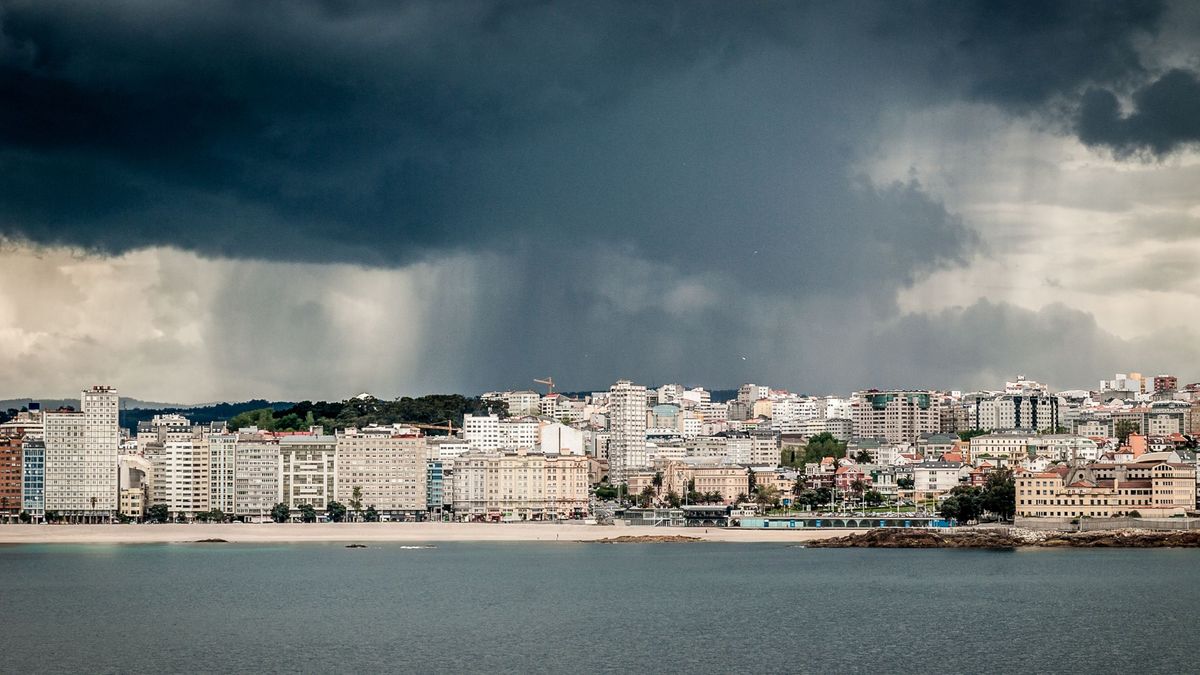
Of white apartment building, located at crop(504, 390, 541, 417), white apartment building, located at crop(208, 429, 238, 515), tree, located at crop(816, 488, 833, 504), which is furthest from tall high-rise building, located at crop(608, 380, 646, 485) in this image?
white apartment building, located at crop(504, 390, 541, 417)

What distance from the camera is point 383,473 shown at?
11281cm

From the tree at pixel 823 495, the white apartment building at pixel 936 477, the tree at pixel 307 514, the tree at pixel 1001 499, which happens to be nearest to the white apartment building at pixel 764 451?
the white apartment building at pixel 936 477

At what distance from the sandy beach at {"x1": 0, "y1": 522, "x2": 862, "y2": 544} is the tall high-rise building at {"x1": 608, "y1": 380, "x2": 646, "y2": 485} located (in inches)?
1103

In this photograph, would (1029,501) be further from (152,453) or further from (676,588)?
(152,453)

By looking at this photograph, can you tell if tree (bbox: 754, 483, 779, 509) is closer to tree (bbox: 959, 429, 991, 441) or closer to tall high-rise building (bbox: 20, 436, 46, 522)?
tree (bbox: 959, 429, 991, 441)

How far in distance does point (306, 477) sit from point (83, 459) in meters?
14.3

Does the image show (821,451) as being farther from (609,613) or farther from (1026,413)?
(609,613)

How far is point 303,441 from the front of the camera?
11506 centimetres

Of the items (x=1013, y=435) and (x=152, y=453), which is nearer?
(x=152, y=453)

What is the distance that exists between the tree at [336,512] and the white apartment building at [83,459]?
13913 millimetres

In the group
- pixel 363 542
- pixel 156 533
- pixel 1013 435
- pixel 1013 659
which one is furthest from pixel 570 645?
pixel 1013 435

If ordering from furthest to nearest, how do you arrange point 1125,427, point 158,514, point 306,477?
1. point 1125,427
2. point 306,477
3. point 158,514

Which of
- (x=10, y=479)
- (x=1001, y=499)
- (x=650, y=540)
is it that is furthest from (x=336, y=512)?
(x=1001, y=499)

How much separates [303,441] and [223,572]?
46.7 meters
